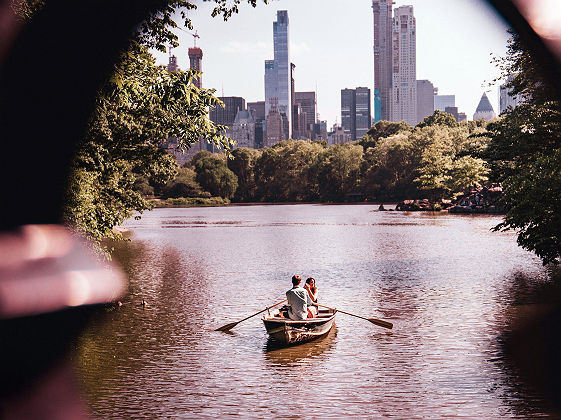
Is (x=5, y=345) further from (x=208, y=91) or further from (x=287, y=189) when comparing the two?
(x=287, y=189)

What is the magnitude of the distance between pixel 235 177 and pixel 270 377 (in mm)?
148875

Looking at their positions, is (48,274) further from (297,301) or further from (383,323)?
(383,323)

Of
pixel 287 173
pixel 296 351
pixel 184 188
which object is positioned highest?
pixel 287 173

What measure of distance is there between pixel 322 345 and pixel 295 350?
978mm

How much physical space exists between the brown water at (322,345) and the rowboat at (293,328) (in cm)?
31

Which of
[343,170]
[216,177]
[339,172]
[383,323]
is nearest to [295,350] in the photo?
[383,323]

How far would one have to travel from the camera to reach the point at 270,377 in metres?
16.5

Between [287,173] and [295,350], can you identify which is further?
[287,173]

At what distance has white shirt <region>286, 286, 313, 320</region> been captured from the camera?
19.6m

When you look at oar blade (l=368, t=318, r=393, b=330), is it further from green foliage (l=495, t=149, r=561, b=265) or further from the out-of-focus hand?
the out-of-focus hand

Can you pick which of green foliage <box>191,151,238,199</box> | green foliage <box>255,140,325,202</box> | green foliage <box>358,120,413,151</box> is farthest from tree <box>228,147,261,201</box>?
green foliage <box>358,120,413,151</box>

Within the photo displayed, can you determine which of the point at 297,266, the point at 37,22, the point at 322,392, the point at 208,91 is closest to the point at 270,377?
the point at 322,392

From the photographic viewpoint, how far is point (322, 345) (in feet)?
65.1

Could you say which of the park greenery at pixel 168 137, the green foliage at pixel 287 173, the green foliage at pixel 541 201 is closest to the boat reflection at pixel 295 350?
the park greenery at pixel 168 137
